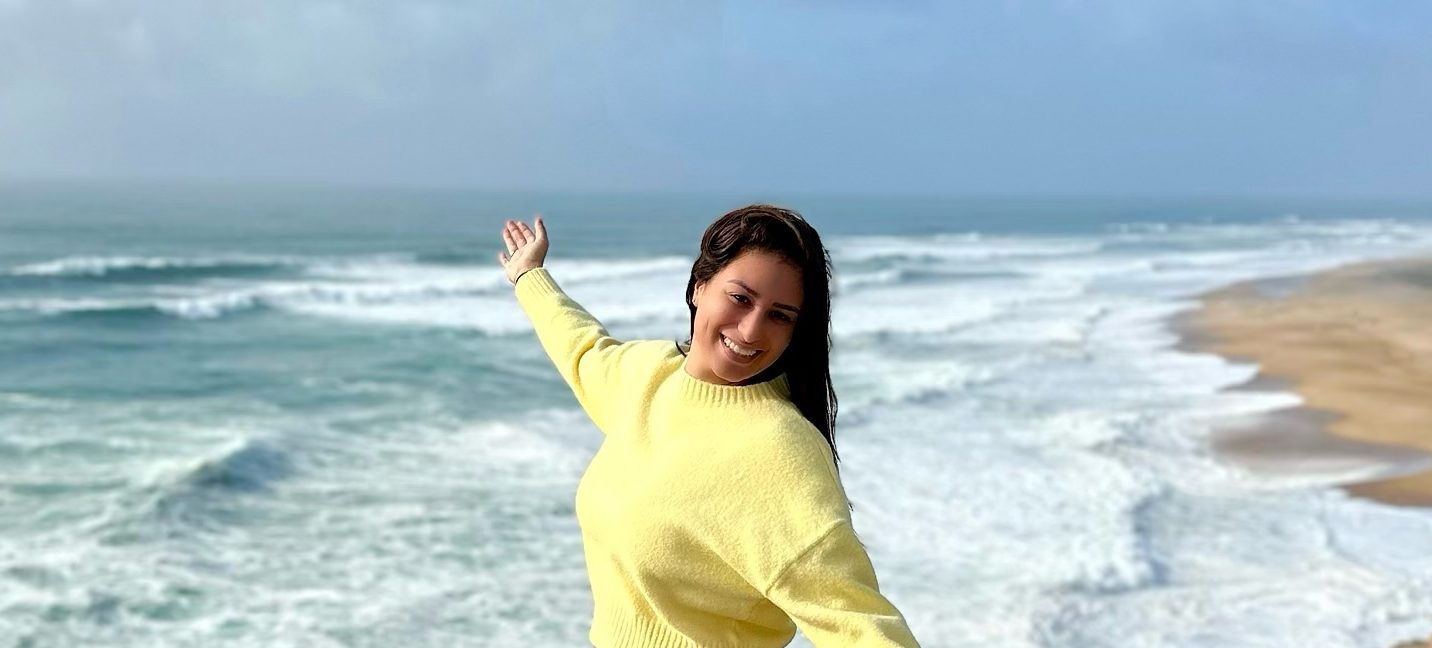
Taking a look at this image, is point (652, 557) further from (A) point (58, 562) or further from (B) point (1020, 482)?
(B) point (1020, 482)

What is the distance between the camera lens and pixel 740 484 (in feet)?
5.26

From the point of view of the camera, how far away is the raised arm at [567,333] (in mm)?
2090

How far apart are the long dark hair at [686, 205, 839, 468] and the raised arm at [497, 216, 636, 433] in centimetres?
A: 34

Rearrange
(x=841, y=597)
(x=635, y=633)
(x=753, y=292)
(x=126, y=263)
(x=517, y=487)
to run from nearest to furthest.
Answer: (x=841, y=597), (x=753, y=292), (x=635, y=633), (x=517, y=487), (x=126, y=263)

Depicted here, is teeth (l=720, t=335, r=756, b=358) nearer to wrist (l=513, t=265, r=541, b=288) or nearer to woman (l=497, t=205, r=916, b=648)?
woman (l=497, t=205, r=916, b=648)

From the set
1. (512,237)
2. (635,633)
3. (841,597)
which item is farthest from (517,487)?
(841,597)

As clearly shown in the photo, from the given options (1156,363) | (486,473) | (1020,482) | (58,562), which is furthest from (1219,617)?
(1156,363)

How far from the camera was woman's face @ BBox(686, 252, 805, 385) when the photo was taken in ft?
5.46

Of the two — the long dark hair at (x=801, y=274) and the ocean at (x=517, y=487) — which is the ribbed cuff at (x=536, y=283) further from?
the ocean at (x=517, y=487)

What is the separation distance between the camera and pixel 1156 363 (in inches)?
728

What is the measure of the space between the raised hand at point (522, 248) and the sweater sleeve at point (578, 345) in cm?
2

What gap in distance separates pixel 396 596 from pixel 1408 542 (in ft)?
22.9

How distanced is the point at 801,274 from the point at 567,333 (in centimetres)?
65

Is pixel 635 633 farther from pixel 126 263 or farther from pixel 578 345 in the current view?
pixel 126 263
